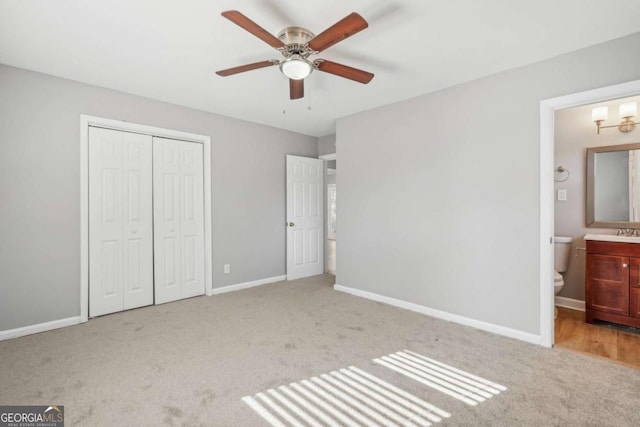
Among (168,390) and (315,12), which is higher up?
(315,12)

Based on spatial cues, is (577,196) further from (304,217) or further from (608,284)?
(304,217)

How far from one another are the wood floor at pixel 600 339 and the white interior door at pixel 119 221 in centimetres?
421

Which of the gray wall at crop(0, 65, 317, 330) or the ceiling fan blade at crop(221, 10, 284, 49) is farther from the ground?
the ceiling fan blade at crop(221, 10, 284, 49)

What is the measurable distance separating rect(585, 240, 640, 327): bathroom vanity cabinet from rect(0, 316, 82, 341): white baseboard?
5.14m

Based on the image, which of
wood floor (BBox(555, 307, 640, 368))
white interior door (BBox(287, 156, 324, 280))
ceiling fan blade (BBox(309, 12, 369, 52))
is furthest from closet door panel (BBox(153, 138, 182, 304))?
wood floor (BBox(555, 307, 640, 368))

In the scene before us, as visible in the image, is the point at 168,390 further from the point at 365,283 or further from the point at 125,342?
the point at 365,283

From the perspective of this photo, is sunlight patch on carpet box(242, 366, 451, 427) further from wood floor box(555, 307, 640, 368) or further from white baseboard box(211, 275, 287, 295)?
white baseboard box(211, 275, 287, 295)

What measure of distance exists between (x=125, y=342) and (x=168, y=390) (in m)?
1.01

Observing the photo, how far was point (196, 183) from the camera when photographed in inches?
162

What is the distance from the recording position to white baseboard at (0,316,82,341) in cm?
282

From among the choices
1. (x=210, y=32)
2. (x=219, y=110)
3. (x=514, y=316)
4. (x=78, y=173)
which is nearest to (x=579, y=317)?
(x=514, y=316)

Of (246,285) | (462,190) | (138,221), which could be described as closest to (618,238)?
(462,190)

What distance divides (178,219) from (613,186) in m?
4.95

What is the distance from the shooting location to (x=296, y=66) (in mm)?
2270
